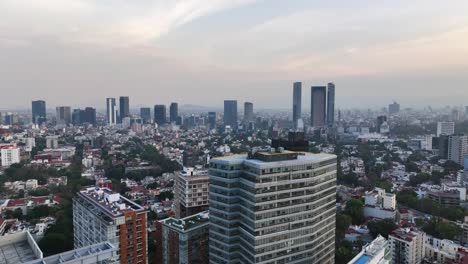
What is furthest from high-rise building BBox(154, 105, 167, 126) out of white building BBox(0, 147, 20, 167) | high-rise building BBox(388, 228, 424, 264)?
high-rise building BBox(388, 228, 424, 264)

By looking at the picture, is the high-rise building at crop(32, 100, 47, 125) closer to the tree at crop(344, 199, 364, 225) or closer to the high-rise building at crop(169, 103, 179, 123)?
the high-rise building at crop(169, 103, 179, 123)

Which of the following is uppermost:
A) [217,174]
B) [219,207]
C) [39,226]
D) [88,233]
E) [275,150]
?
[275,150]

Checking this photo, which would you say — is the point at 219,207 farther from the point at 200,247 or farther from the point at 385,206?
the point at 385,206

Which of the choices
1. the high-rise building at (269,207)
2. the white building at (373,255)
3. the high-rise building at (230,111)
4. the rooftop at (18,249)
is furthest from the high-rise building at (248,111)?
the rooftop at (18,249)

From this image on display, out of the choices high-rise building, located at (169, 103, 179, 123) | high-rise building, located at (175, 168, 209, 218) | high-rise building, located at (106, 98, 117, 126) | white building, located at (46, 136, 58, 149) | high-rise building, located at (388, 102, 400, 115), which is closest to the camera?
high-rise building, located at (175, 168, 209, 218)

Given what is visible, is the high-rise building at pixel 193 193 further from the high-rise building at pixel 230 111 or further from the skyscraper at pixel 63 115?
the skyscraper at pixel 63 115

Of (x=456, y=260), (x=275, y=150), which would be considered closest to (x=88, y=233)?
(x=275, y=150)
